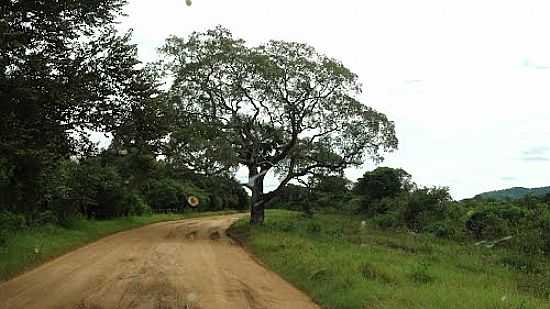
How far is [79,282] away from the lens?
525 inches

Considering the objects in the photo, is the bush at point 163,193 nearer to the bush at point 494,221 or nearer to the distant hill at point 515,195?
the distant hill at point 515,195

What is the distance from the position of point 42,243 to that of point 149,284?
9.69 metres

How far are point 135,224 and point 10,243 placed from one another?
66.9ft

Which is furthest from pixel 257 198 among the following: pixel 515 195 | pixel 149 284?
pixel 515 195

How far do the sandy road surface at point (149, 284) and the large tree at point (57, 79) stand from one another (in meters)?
2.93

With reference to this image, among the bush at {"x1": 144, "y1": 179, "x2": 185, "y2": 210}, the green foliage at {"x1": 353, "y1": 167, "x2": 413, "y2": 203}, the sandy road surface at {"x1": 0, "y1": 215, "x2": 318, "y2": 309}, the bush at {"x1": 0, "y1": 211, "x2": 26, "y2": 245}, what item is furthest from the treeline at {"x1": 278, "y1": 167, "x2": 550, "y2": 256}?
the bush at {"x1": 0, "y1": 211, "x2": 26, "y2": 245}

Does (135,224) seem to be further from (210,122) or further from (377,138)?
(377,138)

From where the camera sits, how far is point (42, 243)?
2066 centimetres

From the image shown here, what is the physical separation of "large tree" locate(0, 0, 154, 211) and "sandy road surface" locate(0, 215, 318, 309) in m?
2.93

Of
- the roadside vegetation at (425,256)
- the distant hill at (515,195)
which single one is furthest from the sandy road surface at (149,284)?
the distant hill at (515,195)

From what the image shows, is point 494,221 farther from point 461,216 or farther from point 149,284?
point 149,284

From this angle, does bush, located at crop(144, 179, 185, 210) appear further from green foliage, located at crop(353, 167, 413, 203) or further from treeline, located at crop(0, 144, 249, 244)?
green foliage, located at crop(353, 167, 413, 203)

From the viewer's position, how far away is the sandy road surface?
10.9 meters

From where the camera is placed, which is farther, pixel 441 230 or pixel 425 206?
pixel 425 206
